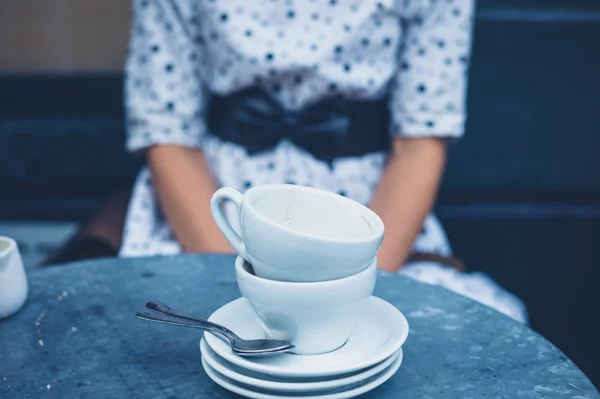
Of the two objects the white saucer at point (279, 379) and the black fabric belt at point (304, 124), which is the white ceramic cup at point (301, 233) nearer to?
the white saucer at point (279, 379)

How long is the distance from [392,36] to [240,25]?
305 millimetres

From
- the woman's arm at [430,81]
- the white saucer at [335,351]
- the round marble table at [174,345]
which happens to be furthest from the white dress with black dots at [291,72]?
the white saucer at [335,351]

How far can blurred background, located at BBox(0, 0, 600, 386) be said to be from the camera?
168 cm

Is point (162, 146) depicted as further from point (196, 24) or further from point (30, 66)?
point (30, 66)

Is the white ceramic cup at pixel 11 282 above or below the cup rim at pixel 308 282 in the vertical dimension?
below

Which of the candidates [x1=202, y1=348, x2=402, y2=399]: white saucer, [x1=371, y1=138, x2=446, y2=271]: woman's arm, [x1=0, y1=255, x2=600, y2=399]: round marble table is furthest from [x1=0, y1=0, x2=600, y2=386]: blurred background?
[x1=202, y1=348, x2=402, y2=399]: white saucer

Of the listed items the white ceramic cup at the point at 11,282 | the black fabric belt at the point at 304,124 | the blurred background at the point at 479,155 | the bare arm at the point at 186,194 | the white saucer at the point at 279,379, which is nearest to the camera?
the white saucer at the point at 279,379

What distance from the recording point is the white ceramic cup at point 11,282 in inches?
27.4

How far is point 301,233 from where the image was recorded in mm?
523

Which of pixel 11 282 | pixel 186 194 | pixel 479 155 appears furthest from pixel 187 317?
pixel 479 155

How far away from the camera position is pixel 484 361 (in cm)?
62

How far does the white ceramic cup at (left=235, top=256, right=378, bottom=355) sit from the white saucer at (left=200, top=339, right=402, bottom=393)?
4cm

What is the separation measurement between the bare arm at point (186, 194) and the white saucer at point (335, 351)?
445mm

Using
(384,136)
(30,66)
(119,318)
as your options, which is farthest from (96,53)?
(119,318)
